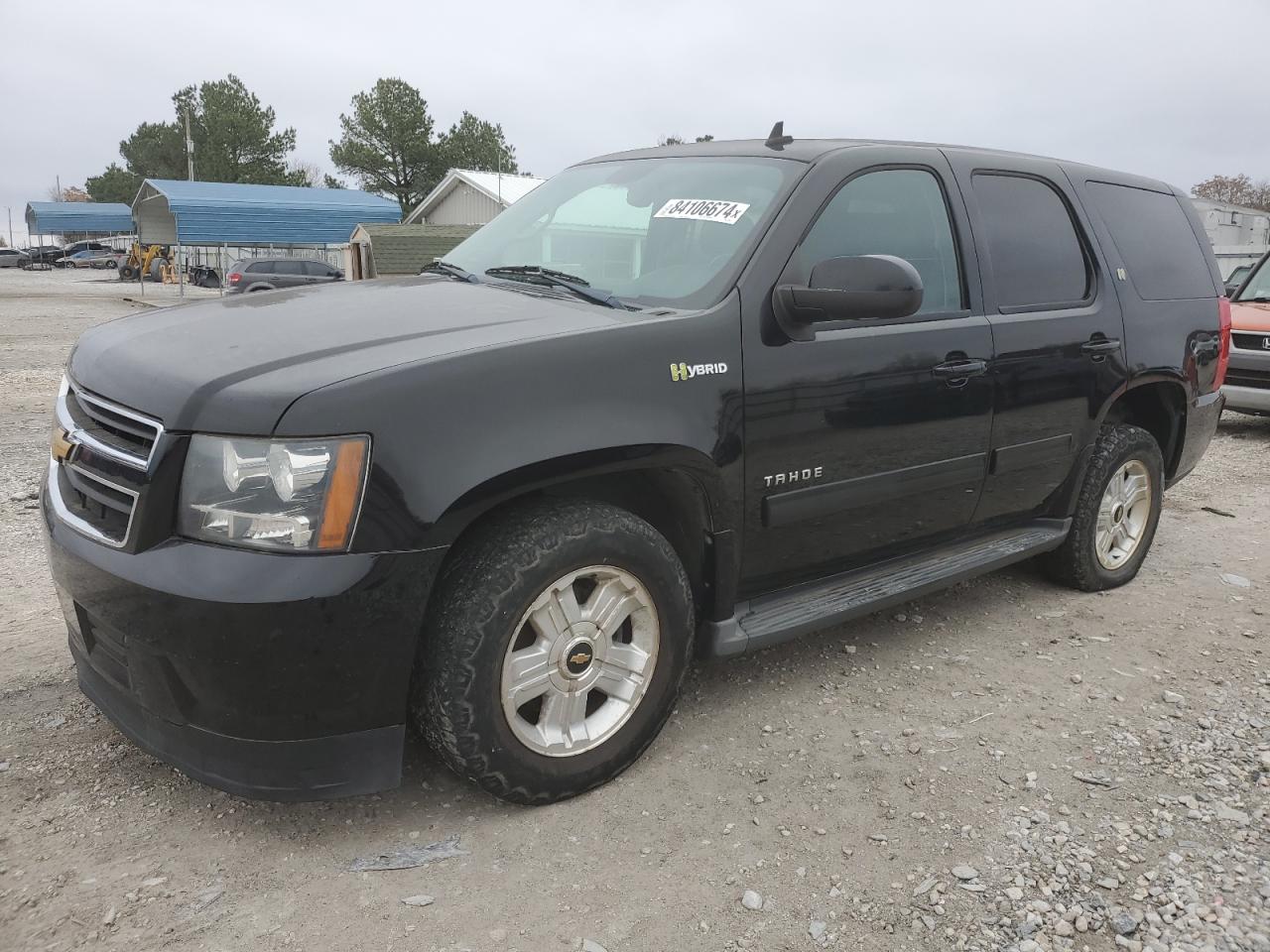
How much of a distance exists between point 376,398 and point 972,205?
251 centimetres

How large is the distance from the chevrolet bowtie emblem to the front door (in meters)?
1.83

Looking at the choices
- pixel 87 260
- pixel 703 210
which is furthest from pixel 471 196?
pixel 703 210

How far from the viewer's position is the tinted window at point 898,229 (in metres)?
3.24

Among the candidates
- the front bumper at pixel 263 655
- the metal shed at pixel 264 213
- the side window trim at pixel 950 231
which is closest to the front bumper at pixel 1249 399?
the side window trim at pixel 950 231

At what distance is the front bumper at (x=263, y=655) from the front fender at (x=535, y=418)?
14cm

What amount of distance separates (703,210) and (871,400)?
821mm

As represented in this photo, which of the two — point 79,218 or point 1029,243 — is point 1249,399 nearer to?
point 1029,243

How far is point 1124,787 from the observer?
2920 mm

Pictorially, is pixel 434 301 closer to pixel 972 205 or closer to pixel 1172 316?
pixel 972 205

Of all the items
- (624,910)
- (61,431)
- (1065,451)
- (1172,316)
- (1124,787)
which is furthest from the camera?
(1172,316)

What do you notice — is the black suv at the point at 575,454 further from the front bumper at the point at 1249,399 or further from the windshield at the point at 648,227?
the front bumper at the point at 1249,399

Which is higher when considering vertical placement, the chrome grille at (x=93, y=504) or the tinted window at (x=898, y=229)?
the tinted window at (x=898, y=229)

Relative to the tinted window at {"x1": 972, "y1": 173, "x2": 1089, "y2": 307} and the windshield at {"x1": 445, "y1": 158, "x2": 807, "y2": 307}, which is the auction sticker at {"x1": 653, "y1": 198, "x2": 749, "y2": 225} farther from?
the tinted window at {"x1": 972, "y1": 173, "x2": 1089, "y2": 307}

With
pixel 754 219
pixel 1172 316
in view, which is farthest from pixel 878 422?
pixel 1172 316
